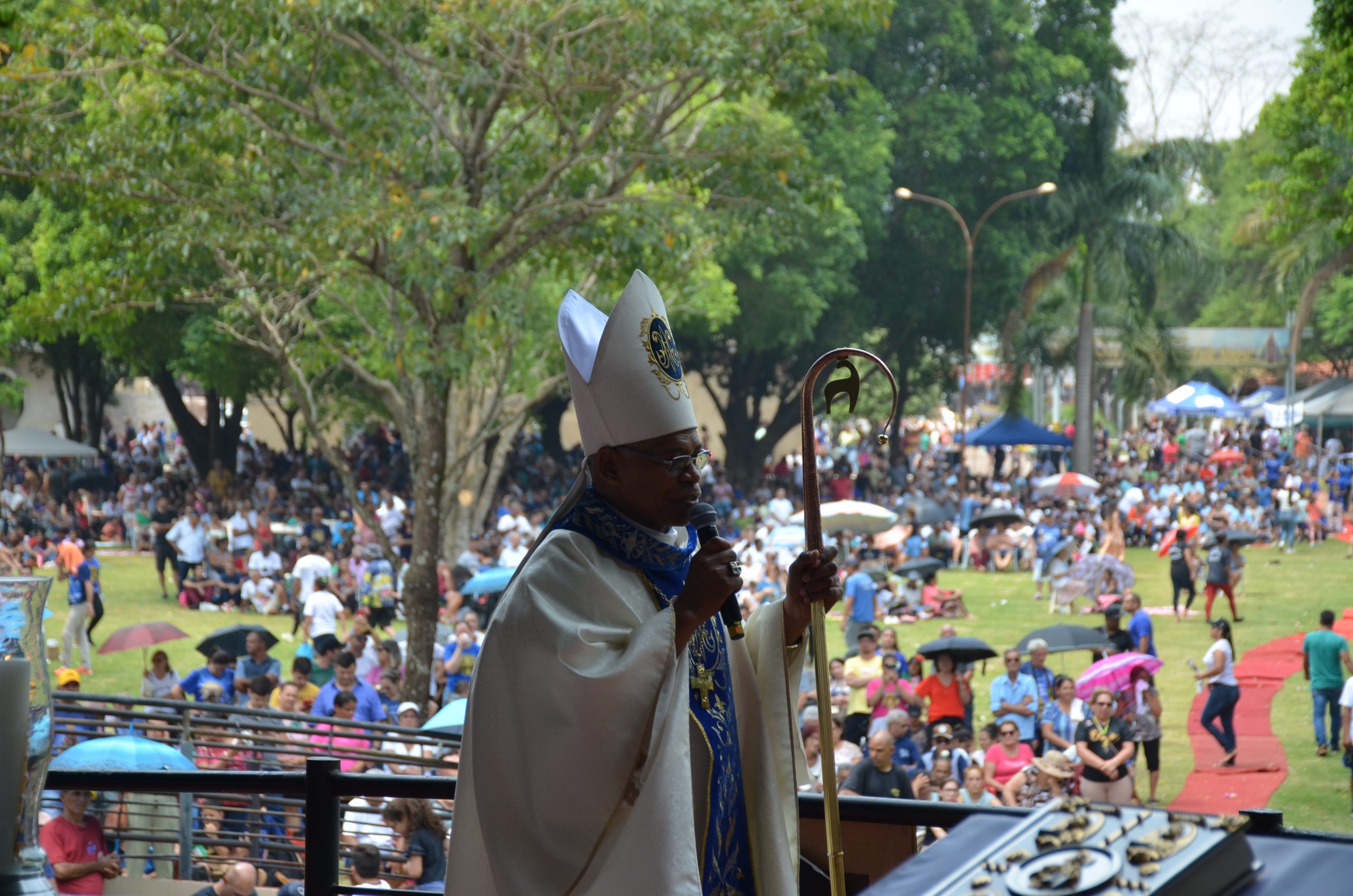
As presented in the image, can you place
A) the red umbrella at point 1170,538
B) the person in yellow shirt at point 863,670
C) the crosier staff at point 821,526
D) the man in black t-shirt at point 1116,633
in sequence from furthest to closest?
1. the red umbrella at point 1170,538
2. the man in black t-shirt at point 1116,633
3. the person in yellow shirt at point 863,670
4. the crosier staff at point 821,526

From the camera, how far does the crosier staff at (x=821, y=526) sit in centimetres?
230

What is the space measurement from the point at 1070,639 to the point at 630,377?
1219 cm

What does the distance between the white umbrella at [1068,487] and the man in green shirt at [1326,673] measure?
1365 centimetres

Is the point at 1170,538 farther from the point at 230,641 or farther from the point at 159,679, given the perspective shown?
the point at 159,679

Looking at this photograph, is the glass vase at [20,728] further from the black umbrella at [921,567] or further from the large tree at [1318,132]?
the black umbrella at [921,567]

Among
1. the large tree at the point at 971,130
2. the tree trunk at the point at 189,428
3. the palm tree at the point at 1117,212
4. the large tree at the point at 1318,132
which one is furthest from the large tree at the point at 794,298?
the tree trunk at the point at 189,428

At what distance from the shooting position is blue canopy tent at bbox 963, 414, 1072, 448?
3381 cm

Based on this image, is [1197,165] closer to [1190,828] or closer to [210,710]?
[210,710]

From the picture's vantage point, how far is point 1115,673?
1174 centimetres

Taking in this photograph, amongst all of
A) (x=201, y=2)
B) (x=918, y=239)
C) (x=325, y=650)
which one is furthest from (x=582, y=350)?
(x=918, y=239)

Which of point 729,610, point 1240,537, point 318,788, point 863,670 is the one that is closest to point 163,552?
point 863,670

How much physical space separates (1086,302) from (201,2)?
2617cm

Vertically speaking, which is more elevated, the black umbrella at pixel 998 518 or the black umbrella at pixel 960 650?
the black umbrella at pixel 998 518

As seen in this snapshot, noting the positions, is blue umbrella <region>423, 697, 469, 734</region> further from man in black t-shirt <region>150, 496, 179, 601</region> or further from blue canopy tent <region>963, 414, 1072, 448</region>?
blue canopy tent <region>963, 414, 1072, 448</region>
